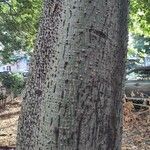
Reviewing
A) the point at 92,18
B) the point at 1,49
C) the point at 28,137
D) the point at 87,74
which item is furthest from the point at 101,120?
the point at 1,49

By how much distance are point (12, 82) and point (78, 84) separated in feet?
68.9

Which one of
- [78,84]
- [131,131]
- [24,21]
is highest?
[24,21]

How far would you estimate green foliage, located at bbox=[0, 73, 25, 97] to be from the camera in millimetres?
22558

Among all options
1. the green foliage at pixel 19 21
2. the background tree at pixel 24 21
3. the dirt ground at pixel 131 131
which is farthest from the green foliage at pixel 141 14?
the dirt ground at pixel 131 131

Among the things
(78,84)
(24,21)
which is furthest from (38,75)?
(24,21)

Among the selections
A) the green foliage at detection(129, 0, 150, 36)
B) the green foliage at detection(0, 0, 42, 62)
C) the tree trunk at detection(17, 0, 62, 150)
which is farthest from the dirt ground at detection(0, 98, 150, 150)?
the green foliage at detection(0, 0, 42, 62)

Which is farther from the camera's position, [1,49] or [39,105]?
[1,49]

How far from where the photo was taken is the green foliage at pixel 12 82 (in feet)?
74.0

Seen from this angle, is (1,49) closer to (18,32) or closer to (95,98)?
(18,32)

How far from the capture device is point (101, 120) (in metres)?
2.51

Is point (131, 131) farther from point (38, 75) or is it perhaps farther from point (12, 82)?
point (12, 82)

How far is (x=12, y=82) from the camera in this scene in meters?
23.1

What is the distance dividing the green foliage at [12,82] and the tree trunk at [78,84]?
1990cm

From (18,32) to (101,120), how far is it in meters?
16.2
